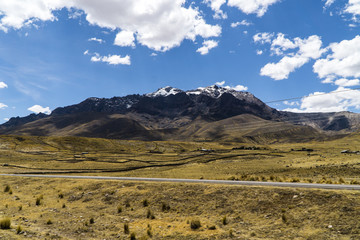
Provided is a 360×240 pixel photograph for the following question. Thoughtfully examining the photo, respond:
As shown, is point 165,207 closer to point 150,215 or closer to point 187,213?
point 150,215

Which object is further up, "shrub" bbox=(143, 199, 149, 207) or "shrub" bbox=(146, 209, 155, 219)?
"shrub" bbox=(143, 199, 149, 207)

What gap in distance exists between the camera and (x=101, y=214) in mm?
19094

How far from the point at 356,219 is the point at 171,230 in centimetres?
1147

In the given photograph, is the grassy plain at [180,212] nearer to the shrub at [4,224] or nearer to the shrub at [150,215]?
the shrub at [150,215]

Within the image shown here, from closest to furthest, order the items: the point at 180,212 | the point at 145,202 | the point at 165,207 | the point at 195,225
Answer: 1. the point at 195,225
2. the point at 180,212
3. the point at 165,207
4. the point at 145,202

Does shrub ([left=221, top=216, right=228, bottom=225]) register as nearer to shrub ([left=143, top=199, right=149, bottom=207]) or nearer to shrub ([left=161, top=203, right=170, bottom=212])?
shrub ([left=161, top=203, right=170, bottom=212])

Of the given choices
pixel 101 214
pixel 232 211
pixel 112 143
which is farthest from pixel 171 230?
pixel 112 143

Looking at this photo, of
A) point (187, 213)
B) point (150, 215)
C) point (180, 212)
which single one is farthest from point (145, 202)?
point (187, 213)

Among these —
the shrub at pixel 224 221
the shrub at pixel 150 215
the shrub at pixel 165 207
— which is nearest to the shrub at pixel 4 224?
the shrub at pixel 150 215

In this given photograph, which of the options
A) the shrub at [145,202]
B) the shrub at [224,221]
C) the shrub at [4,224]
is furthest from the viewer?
the shrub at [145,202]

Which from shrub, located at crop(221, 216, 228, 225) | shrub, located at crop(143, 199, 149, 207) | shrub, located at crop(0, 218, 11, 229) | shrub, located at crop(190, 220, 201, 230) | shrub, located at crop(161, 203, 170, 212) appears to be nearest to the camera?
shrub, located at crop(0, 218, 11, 229)

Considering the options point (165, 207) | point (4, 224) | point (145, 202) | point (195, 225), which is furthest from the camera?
point (145, 202)

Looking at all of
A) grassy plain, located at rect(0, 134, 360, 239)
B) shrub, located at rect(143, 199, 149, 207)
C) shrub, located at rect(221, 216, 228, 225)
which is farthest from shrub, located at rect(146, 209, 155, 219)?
shrub, located at rect(221, 216, 228, 225)

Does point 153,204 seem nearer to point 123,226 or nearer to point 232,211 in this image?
point 123,226
